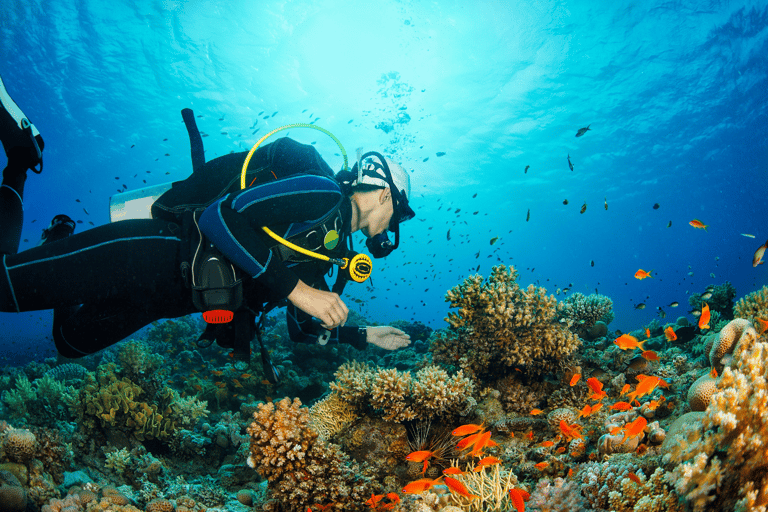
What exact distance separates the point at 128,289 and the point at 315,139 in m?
27.9

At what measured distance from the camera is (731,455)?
178 centimetres

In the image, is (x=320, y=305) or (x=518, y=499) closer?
(x=518, y=499)

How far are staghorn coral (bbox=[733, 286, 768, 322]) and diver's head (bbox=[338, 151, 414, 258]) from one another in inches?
241

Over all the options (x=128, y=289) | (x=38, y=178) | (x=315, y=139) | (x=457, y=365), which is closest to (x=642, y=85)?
(x=315, y=139)

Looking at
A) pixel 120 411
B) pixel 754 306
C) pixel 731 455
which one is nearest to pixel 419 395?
pixel 731 455

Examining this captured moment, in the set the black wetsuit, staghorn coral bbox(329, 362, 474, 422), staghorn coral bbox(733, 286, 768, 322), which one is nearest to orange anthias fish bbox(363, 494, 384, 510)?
staghorn coral bbox(329, 362, 474, 422)

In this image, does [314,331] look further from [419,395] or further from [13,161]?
[13,161]

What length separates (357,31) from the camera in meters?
20.7

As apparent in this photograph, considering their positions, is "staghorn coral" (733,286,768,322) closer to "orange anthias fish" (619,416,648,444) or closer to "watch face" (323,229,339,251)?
"orange anthias fish" (619,416,648,444)

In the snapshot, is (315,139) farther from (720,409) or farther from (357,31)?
(720,409)

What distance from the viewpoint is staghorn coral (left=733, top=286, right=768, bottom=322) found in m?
5.18

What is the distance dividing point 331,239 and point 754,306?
7.31m

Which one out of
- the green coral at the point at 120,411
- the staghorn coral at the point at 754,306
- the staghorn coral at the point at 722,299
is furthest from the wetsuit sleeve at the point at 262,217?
the staghorn coral at the point at 722,299

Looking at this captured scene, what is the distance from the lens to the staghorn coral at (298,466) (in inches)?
123
